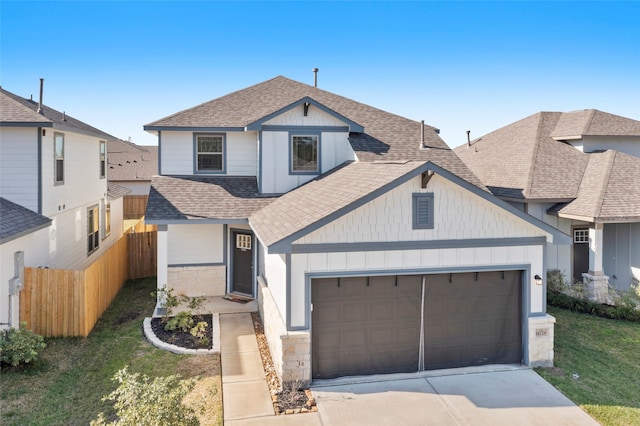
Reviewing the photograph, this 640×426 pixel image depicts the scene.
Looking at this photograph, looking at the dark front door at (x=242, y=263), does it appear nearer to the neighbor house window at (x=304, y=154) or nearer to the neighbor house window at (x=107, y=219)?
the neighbor house window at (x=304, y=154)

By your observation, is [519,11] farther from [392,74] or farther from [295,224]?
[295,224]

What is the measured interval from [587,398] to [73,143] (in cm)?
1571

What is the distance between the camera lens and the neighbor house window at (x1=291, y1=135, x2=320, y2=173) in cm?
1470

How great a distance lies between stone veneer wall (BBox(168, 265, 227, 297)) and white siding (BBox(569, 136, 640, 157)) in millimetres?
14566

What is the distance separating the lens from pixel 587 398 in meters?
8.08

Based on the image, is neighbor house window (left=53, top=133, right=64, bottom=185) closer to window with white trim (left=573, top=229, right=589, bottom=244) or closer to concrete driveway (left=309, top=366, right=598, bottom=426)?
concrete driveway (left=309, top=366, right=598, bottom=426)

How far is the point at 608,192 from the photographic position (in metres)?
14.6

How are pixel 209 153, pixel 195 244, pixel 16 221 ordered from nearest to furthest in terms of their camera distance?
pixel 16 221 → pixel 195 244 → pixel 209 153

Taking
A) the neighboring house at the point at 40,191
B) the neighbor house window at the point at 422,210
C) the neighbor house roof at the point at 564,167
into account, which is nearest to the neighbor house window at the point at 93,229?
the neighboring house at the point at 40,191

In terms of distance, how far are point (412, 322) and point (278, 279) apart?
9.45 ft

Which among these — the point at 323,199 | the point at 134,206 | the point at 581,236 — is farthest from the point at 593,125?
the point at 134,206

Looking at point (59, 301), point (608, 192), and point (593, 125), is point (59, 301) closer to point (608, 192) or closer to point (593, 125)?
point (608, 192)

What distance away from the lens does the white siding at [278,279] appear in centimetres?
855

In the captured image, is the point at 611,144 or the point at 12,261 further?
the point at 611,144
